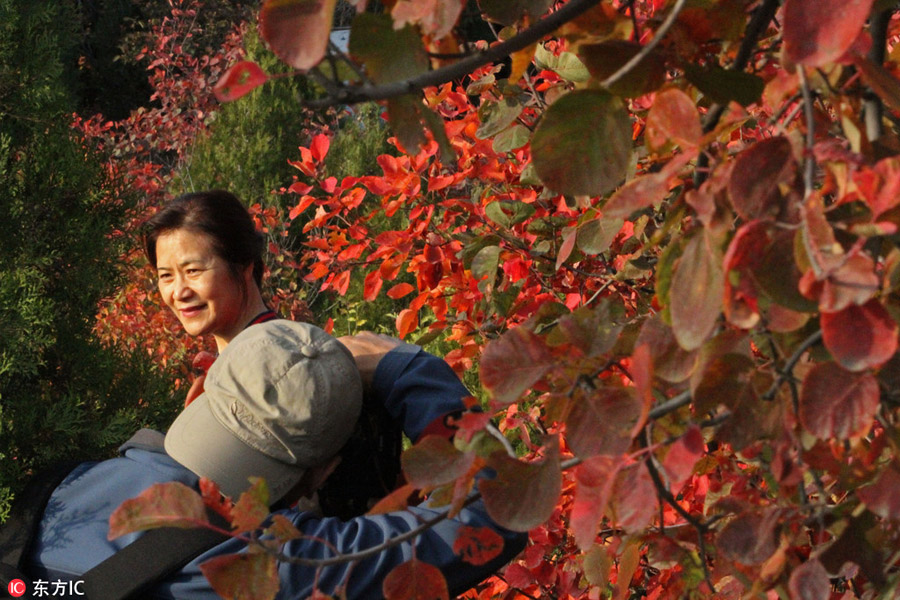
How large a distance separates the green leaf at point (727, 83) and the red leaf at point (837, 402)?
258mm

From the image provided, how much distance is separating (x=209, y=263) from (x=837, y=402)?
7.21 feet

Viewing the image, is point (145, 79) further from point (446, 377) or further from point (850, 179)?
point (850, 179)

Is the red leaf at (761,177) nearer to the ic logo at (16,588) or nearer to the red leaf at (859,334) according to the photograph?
the red leaf at (859,334)

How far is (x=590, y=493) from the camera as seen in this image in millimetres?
763

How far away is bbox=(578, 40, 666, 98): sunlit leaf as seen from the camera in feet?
2.59

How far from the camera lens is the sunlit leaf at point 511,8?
0.83 metres

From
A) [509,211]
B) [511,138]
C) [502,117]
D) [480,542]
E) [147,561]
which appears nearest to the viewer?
[480,542]

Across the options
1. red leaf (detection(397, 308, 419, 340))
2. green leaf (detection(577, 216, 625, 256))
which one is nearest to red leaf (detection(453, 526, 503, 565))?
green leaf (detection(577, 216, 625, 256))

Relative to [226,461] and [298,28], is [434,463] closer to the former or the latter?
[298,28]

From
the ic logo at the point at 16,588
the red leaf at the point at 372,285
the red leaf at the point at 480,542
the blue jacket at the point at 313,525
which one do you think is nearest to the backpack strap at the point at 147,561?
the blue jacket at the point at 313,525

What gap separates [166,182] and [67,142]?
602 centimetres

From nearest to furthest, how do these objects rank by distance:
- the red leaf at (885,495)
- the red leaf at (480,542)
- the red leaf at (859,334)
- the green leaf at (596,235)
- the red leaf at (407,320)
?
the red leaf at (859,334) → the red leaf at (885,495) → the red leaf at (480,542) → the green leaf at (596,235) → the red leaf at (407,320)

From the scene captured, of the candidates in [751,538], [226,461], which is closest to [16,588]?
[226,461]

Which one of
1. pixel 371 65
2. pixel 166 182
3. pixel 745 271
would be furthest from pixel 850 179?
pixel 166 182
